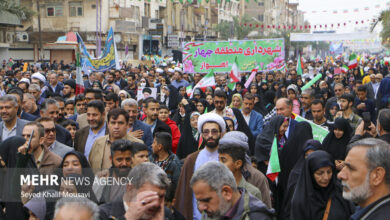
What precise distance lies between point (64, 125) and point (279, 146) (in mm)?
2644

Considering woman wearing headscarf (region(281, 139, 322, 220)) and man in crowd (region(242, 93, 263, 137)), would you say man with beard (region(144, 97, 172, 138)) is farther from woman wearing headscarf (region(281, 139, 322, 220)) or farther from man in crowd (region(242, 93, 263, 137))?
woman wearing headscarf (region(281, 139, 322, 220))

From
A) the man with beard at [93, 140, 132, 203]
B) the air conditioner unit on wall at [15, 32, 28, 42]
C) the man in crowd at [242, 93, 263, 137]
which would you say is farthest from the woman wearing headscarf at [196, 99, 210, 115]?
the air conditioner unit on wall at [15, 32, 28, 42]

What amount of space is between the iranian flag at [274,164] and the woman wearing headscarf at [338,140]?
33.8 inches

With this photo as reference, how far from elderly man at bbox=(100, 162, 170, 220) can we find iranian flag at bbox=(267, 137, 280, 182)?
3125 mm

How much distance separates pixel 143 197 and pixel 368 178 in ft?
4.47

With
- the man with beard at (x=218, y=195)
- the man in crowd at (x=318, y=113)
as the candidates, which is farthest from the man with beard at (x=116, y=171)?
the man in crowd at (x=318, y=113)

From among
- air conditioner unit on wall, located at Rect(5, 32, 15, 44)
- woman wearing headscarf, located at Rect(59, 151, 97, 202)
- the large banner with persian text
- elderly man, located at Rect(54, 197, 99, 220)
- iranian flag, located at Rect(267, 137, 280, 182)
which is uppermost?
air conditioner unit on wall, located at Rect(5, 32, 15, 44)

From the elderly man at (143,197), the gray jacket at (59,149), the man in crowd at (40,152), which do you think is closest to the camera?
the elderly man at (143,197)

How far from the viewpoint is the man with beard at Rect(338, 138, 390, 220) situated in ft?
11.2

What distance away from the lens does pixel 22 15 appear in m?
32.5

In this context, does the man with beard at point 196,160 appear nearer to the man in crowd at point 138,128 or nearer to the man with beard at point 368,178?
the man in crowd at point 138,128

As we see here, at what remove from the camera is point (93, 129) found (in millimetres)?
6691

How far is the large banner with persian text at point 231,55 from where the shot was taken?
1728 centimetres

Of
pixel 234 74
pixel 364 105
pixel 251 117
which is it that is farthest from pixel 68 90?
pixel 364 105
